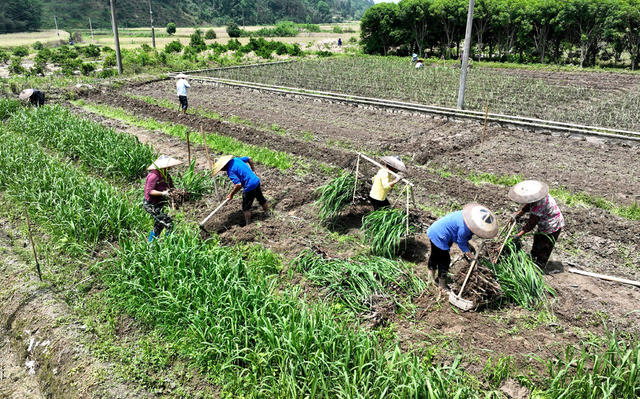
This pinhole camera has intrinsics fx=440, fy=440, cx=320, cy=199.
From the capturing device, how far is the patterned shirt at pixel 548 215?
4812mm

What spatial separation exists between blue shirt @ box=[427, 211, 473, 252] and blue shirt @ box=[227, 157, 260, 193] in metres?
2.71

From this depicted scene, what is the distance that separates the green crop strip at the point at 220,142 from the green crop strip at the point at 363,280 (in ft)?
13.1

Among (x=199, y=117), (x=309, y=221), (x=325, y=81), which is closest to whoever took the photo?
(x=309, y=221)

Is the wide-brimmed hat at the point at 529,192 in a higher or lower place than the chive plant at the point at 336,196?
higher

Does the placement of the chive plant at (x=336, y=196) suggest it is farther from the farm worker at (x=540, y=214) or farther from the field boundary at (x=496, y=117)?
the field boundary at (x=496, y=117)

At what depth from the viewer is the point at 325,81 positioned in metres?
18.8

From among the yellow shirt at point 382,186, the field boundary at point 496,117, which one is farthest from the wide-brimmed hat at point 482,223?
the field boundary at point 496,117

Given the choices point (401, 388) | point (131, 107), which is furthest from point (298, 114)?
point (401, 388)

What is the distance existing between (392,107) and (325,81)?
612cm

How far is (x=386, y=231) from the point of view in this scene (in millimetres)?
5469

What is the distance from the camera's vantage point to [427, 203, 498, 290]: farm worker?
411 cm

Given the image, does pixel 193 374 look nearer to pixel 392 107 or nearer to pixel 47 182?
pixel 47 182

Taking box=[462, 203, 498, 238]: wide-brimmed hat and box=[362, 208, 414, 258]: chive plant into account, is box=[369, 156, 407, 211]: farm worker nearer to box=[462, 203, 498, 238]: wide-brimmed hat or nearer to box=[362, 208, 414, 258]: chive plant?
A: box=[362, 208, 414, 258]: chive plant

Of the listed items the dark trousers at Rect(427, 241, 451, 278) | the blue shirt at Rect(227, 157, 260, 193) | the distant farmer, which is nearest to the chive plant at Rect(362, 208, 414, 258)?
the dark trousers at Rect(427, 241, 451, 278)
